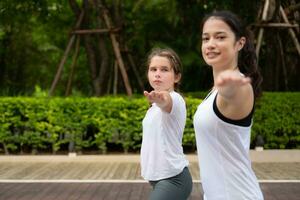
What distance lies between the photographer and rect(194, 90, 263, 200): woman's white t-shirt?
7.50 ft

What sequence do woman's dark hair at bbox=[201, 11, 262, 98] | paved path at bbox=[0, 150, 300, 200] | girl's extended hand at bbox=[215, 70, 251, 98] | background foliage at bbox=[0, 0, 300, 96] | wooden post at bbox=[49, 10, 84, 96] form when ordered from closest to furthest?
girl's extended hand at bbox=[215, 70, 251, 98]
woman's dark hair at bbox=[201, 11, 262, 98]
paved path at bbox=[0, 150, 300, 200]
wooden post at bbox=[49, 10, 84, 96]
background foliage at bbox=[0, 0, 300, 96]

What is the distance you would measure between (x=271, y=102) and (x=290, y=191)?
455 cm

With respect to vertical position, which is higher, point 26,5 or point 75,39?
point 26,5

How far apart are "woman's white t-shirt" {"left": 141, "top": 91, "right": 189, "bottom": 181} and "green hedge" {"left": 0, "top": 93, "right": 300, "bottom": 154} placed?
8.23 metres

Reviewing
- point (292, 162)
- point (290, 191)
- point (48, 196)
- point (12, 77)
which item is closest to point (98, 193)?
point (48, 196)

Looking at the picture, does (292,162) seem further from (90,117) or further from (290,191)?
(90,117)

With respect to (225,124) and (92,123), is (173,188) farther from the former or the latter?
(92,123)

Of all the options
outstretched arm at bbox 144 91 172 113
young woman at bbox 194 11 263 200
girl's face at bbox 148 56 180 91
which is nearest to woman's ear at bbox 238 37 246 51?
young woman at bbox 194 11 263 200

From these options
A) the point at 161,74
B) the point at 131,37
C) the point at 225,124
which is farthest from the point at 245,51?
the point at 131,37

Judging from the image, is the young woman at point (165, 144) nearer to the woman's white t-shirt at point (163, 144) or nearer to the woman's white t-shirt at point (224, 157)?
the woman's white t-shirt at point (163, 144)

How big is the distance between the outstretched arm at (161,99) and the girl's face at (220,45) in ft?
2.62

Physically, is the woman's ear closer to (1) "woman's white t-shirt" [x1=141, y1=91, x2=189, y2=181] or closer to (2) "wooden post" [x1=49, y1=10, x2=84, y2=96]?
(1) "woman's white t-shirt" [x1=141, y1=91, x2=189, y2=181]

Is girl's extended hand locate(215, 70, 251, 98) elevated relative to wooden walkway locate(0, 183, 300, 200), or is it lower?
elevated

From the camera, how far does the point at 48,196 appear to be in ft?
25.8
